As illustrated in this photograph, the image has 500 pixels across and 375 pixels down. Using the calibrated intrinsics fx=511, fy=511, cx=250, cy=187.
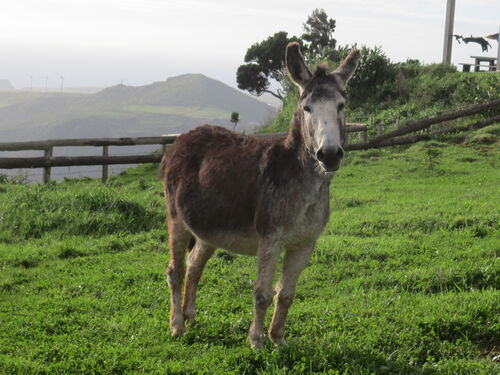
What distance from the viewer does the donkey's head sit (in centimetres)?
380

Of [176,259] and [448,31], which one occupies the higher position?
[448,31]

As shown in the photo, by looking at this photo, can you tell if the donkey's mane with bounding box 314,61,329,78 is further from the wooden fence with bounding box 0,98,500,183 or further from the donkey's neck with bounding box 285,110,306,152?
the wooden fence with bounding box 0,98,500,183

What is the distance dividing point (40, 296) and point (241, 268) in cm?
274

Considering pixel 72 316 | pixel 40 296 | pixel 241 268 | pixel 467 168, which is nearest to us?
pixel 72 316

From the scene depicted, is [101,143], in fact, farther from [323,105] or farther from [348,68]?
[323,105]

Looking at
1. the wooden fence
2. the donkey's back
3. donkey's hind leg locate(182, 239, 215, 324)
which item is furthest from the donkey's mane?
the wooden fence

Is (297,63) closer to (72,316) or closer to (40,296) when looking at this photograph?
(72,316)

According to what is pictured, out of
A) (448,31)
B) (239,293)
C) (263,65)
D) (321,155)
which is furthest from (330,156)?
(263,65)

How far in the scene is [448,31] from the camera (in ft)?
106

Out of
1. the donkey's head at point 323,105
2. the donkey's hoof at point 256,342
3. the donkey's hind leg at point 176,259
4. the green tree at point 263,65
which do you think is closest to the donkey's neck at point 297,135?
the donkey's head at point 323,105

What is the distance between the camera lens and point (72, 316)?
5824 millimetres

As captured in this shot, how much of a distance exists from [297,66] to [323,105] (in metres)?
0.49

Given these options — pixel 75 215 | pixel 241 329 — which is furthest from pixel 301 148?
pixel 75 215

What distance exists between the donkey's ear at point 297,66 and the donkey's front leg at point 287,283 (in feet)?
4.89
